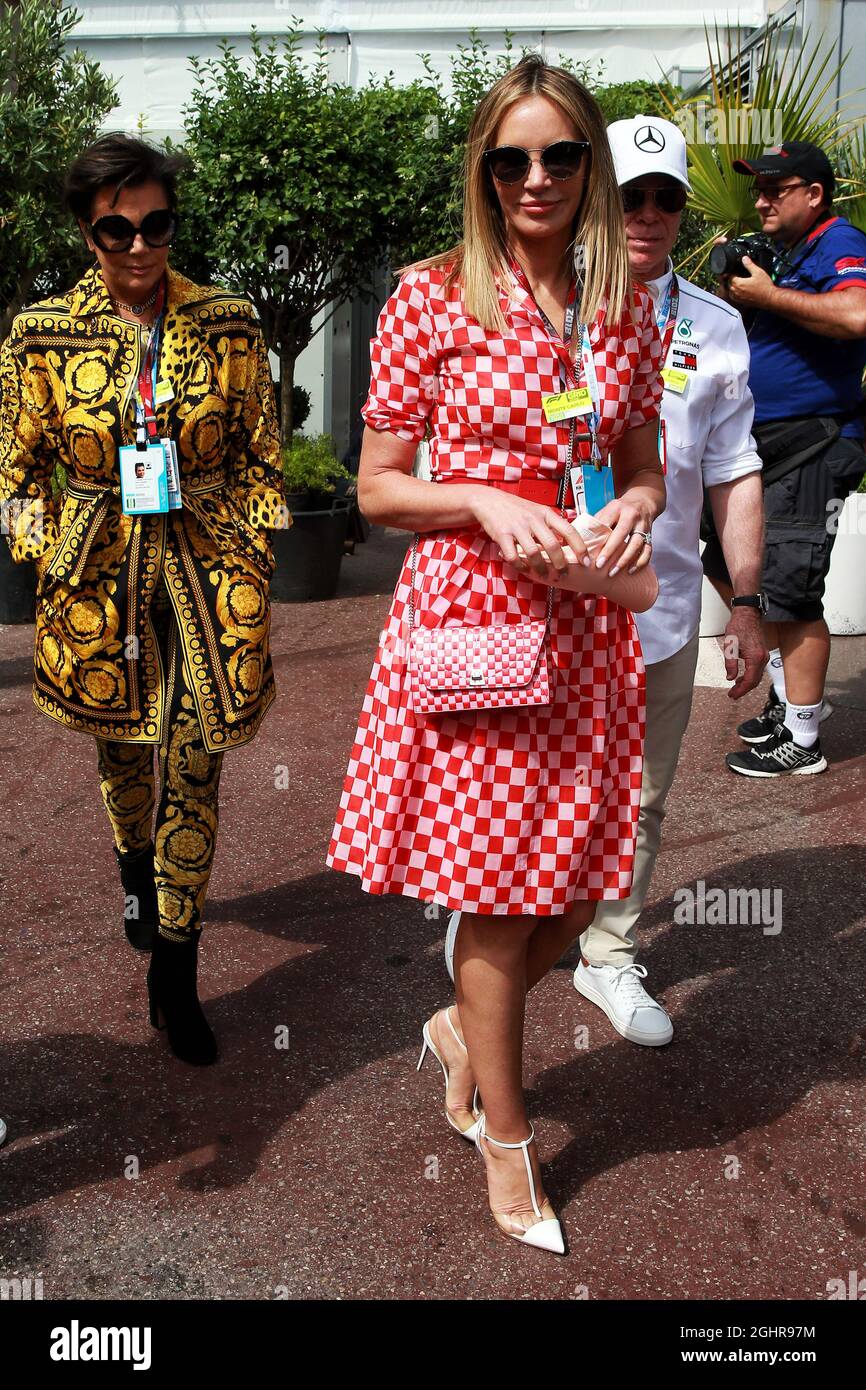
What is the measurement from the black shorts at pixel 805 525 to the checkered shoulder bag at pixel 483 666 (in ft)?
10.6

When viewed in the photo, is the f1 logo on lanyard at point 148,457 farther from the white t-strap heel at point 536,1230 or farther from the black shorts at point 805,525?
the black shorts at point 805,525

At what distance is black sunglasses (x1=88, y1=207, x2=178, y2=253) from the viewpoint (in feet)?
10.6

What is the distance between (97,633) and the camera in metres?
3.43

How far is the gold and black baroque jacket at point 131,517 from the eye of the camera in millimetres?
3330

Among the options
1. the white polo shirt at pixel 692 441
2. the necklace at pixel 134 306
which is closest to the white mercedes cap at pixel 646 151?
the white polo shirt at pixel 692 441

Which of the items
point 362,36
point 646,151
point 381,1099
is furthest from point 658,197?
point 362,36

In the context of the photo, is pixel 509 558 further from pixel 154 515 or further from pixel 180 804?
pixel 180 804

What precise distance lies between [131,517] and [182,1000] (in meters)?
1.17

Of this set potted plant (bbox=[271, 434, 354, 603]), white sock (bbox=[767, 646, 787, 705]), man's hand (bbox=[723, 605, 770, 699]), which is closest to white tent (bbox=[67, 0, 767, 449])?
potted plant (bbox=[271, 434, 354, 603])

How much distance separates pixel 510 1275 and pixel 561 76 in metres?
2.20

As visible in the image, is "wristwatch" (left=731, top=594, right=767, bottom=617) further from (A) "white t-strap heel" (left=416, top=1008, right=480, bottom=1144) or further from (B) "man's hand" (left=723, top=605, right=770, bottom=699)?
Answer: (A) "white t-strap heel" (left=416, top=1008, right=480, bottom=1144)

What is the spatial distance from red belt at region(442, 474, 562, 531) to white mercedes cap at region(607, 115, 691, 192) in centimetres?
104
